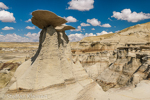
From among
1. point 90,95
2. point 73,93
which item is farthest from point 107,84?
point 73,93

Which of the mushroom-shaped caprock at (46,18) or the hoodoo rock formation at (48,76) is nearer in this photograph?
the hoodoo rock formation at (48,76)

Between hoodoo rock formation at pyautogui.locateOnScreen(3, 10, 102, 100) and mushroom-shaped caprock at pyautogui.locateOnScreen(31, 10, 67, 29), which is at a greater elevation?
mushroom-shaped caprock at pyautogui.locateOnScreen(31, 10, 67, 29)

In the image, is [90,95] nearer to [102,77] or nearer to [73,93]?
[73,93]

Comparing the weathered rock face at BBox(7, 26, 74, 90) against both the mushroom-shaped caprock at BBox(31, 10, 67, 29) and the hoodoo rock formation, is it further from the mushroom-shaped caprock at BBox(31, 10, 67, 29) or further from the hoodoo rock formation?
the mushroom-shaped caprock at BBox(31, 10, 67, 29)

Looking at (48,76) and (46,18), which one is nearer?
(48,76)

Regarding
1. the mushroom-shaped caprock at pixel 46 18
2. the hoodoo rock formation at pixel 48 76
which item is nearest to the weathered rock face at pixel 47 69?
the hoodoo rock formation at pixel 48 76

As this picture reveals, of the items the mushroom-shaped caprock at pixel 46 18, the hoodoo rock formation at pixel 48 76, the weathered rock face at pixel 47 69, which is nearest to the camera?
the hoodoo rock formation at pixel 48 76

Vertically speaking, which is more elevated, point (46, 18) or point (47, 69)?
point (46, 18)

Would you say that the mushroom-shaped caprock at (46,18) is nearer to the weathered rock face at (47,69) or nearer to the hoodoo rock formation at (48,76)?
the hoodoo rock formation at (48,76)

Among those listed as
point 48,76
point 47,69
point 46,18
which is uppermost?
point 46,18

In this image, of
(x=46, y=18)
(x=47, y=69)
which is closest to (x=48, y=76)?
(x=47, y=69)

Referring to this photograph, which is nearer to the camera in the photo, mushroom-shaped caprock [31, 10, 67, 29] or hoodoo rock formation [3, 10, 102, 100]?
hoodoo rock formation [3, 10, 102, 100]

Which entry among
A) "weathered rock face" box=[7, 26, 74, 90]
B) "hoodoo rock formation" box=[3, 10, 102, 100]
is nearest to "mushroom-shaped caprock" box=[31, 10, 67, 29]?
"hoodoo rock formation" box=[3, 10, 102, 100]

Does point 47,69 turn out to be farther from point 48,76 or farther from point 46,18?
point 46,18
